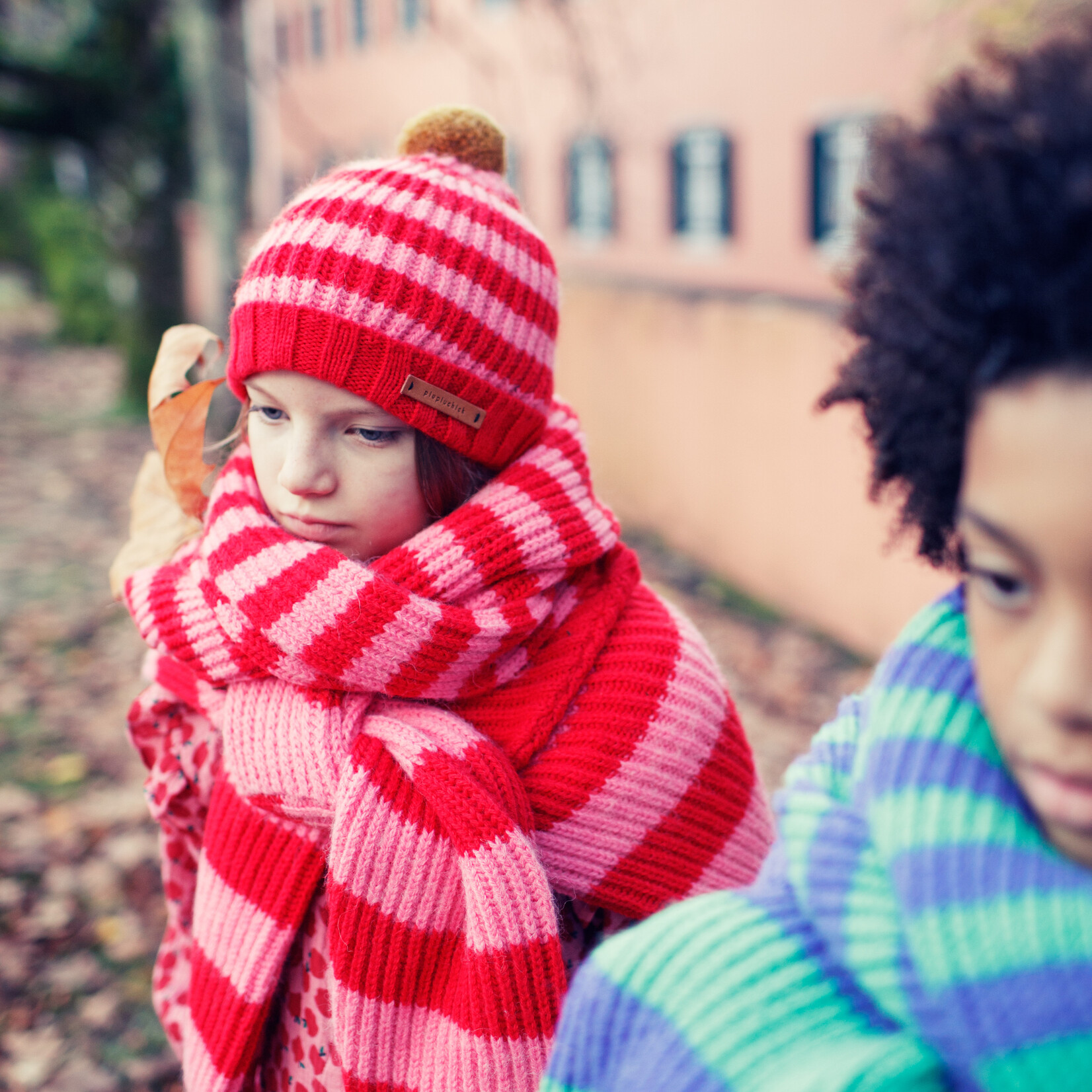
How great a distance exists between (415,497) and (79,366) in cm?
1430

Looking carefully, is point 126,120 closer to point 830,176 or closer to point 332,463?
point 830,176

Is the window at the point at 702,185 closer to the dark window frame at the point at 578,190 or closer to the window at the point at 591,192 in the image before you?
the dark window frame at the point at 578,190

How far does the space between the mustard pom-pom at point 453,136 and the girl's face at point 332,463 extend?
0.52m

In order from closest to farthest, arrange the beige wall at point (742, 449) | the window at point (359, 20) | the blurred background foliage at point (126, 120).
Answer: the beige wall at point (742, 449)
the blurred background foliage at point (126, 120)
the window at point (359, 20)

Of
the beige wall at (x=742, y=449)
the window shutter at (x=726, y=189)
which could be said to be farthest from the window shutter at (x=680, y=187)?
the beige wall at (x=742, y=449)

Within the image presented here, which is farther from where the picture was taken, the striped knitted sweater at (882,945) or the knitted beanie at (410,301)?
the knitted beanie at (410,301)

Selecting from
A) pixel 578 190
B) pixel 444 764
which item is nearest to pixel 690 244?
pixel 578 190

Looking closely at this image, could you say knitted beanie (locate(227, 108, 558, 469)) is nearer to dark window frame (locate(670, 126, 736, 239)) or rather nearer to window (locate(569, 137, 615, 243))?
dark window frame (locate(670, 126, 736, 239))

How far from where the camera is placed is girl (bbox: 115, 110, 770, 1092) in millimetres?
1620

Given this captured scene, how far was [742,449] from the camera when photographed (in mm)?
6781

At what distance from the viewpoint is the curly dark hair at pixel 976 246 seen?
2.80ft

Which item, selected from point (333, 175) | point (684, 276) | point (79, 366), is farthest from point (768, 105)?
point (333, 175)

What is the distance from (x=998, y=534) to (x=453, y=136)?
1329 mm

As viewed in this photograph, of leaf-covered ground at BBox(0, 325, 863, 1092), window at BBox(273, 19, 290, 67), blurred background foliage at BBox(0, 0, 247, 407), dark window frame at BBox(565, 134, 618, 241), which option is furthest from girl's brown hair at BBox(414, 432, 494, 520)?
window at BBox(273, 19, 290, 67)
